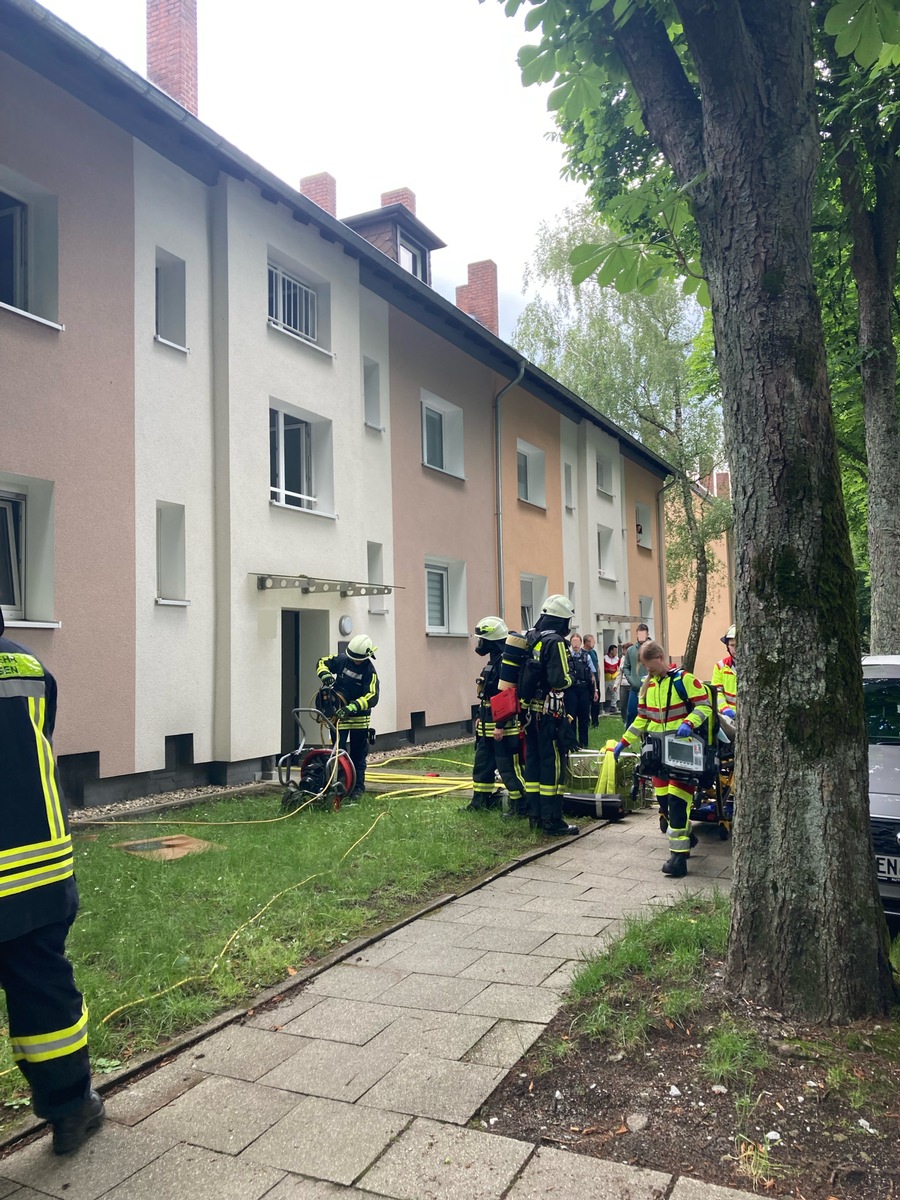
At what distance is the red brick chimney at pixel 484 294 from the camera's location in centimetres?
2330

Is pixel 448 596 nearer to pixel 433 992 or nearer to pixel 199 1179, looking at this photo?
pixel 433 992

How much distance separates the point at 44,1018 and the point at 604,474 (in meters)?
25.3

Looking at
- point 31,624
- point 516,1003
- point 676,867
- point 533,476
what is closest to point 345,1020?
point 516,1003

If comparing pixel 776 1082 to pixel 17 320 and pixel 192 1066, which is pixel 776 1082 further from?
pixel 17 320

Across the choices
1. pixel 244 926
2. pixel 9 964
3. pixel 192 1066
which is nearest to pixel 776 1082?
pixel 192 1066

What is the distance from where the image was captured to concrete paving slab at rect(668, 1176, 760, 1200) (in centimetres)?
265

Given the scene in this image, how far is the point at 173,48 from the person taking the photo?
42.9 ft

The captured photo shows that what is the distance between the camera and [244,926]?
5246 mm

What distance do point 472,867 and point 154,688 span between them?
204 inches

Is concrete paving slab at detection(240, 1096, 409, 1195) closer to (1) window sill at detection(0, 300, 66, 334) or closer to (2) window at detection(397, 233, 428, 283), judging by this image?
(1) window sill at detection(0, 300, 66, 334)

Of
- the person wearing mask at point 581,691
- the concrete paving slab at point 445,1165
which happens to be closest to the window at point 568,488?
the person wearing mask at point 581,691

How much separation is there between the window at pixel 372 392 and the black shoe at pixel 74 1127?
13.5 m

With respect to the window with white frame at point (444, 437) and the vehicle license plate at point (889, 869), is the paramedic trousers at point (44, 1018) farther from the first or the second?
the window with white frame at point (444, 437)

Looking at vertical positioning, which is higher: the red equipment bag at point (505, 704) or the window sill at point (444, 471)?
the window sill at point (444, 471)
